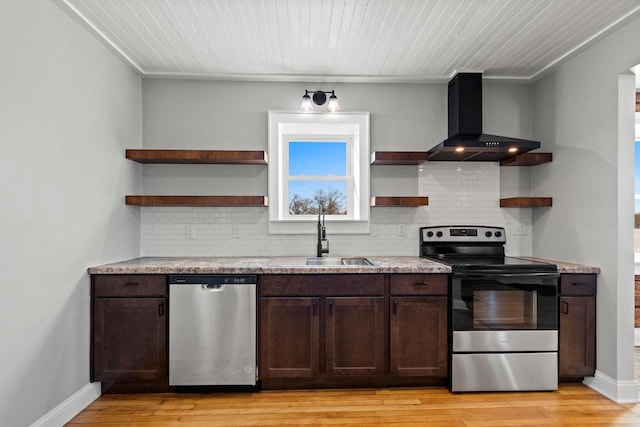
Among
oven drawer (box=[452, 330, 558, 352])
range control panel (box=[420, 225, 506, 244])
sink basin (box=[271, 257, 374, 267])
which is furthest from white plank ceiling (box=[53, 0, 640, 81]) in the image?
oven drawer (box=[452, 330, 558, 352])

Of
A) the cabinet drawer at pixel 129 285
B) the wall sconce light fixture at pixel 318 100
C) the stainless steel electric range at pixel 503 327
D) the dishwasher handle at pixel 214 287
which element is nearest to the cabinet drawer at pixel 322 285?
the dishwasher handle at pixel 214 287

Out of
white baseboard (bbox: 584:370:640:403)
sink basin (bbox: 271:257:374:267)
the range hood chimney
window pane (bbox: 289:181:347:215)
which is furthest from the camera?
window pane (bbox: 289:181:347:215)

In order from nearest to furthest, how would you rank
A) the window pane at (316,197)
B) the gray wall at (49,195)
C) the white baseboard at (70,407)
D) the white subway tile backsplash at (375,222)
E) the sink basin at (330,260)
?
the gray wall at (49,195), the white baseboard at (70,407), the sink basin at (330,260), the white subway tile backsplash at (375,222), the window pane at (316,197)

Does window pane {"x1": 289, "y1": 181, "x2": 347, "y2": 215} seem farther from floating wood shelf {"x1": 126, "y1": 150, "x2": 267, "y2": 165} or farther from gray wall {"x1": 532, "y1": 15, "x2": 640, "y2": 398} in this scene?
gray wall {"x1": 532, "y1": 15, "x2": 640, "y2": 398}

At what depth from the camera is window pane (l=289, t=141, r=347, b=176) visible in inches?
139

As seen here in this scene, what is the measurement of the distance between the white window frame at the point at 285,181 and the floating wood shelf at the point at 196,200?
267mm

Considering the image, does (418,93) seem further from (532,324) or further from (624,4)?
(532,324)

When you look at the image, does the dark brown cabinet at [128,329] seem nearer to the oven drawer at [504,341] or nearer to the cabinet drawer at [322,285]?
the cabinet drawer at [322,285]

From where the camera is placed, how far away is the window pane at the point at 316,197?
3525 mm

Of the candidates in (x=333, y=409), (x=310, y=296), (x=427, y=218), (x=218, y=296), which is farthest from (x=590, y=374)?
(x=218, y=296)

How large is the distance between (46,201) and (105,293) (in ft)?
2.53

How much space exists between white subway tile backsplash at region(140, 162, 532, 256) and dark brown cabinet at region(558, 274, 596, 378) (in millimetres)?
757

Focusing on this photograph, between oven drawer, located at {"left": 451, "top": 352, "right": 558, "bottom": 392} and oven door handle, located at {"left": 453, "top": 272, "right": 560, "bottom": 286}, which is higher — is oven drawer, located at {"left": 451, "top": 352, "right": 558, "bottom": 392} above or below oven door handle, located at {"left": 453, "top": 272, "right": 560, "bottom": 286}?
below

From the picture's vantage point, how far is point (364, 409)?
240cm
